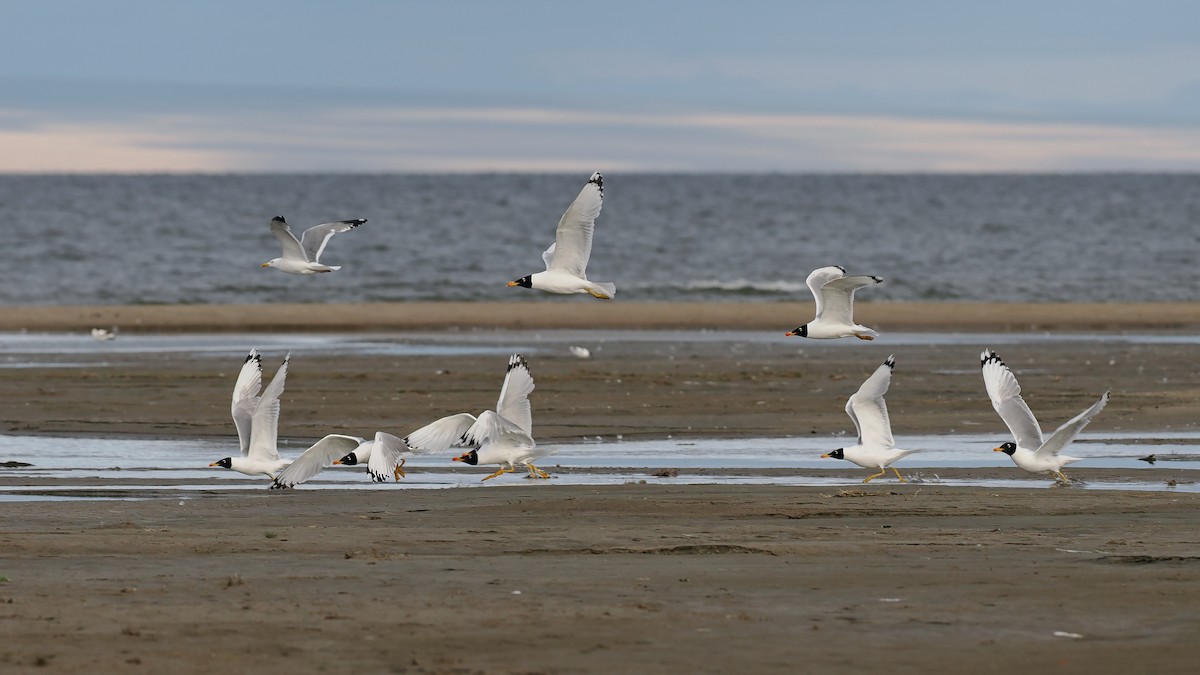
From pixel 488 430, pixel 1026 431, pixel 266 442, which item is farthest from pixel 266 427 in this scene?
pixel 1026 431

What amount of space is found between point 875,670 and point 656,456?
8403mm

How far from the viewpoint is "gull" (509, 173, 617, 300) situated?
15.6 metres

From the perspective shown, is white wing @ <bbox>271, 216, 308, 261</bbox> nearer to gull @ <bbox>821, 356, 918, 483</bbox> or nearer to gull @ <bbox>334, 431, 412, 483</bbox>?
gull @ <bbox>334, 431, 412, 483</bbox>

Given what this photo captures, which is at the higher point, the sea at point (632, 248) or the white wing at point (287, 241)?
the sea at point (632, 248)

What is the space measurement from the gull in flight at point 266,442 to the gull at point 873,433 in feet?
12.3

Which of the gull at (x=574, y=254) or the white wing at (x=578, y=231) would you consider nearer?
the white wing at (x=578, y=231)

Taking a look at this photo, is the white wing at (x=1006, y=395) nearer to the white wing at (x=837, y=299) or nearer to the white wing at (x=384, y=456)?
the white wing at (x=837, y=299)

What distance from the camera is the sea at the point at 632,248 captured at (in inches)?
1687

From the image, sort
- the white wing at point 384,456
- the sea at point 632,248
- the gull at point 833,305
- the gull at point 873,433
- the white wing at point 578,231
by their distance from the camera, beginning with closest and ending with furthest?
the white wing at point 384,456 < the gull at point 873,433 < the white wing at point 578,231 < the gull at point 833,305 < the sea at point 632,248

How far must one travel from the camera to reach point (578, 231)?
15961 mm

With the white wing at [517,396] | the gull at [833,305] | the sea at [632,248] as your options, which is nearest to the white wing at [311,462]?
the white wing at [517,396]

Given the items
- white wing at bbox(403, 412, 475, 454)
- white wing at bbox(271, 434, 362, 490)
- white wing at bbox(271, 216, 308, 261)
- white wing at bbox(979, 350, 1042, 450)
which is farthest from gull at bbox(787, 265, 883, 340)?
white wing at bbox(271, 216, 308, 261)

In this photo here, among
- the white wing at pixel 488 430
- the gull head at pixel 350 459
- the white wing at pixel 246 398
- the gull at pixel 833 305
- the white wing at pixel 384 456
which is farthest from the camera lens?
the gull at pixel 833 305

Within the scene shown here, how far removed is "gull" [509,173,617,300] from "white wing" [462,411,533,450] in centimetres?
257
